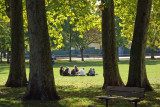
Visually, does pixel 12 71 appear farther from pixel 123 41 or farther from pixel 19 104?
pixel 123 41

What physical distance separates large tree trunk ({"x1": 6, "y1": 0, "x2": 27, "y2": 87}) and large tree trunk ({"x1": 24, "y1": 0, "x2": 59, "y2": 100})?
476 cm

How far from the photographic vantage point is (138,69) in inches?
543

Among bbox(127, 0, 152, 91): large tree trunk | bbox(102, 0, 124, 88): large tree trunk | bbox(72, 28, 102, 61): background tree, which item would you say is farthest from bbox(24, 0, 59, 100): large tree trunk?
bbox(72, 28, 102, 61): background tree

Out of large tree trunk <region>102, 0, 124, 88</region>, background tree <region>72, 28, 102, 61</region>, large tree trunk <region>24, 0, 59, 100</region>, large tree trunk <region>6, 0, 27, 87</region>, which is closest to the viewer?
large tree trunk <region>24, 0, 59, 100</region>

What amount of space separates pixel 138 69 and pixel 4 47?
1530 inches

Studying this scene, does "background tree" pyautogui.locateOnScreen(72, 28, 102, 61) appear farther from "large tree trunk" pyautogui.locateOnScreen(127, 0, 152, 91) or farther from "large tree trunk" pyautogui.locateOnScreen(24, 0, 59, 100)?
"large tree trunk" pyautogui.locateOnScreen(24, 0, 59, 100)

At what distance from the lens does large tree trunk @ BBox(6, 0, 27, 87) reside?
53.0 feet

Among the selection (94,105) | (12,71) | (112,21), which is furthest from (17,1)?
(94,105)

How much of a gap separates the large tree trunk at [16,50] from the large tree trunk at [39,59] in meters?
4.76

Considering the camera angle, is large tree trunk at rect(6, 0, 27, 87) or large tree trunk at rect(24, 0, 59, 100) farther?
large tree trunk at rect(6, 0, 27, 87)

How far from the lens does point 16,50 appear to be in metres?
16.2

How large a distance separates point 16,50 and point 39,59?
5050 millimetres

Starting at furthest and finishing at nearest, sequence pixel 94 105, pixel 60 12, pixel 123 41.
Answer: pixel 123 41 < pixel 60 12 < pixel 94 105

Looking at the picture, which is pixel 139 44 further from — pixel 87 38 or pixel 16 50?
pixel 87 38
